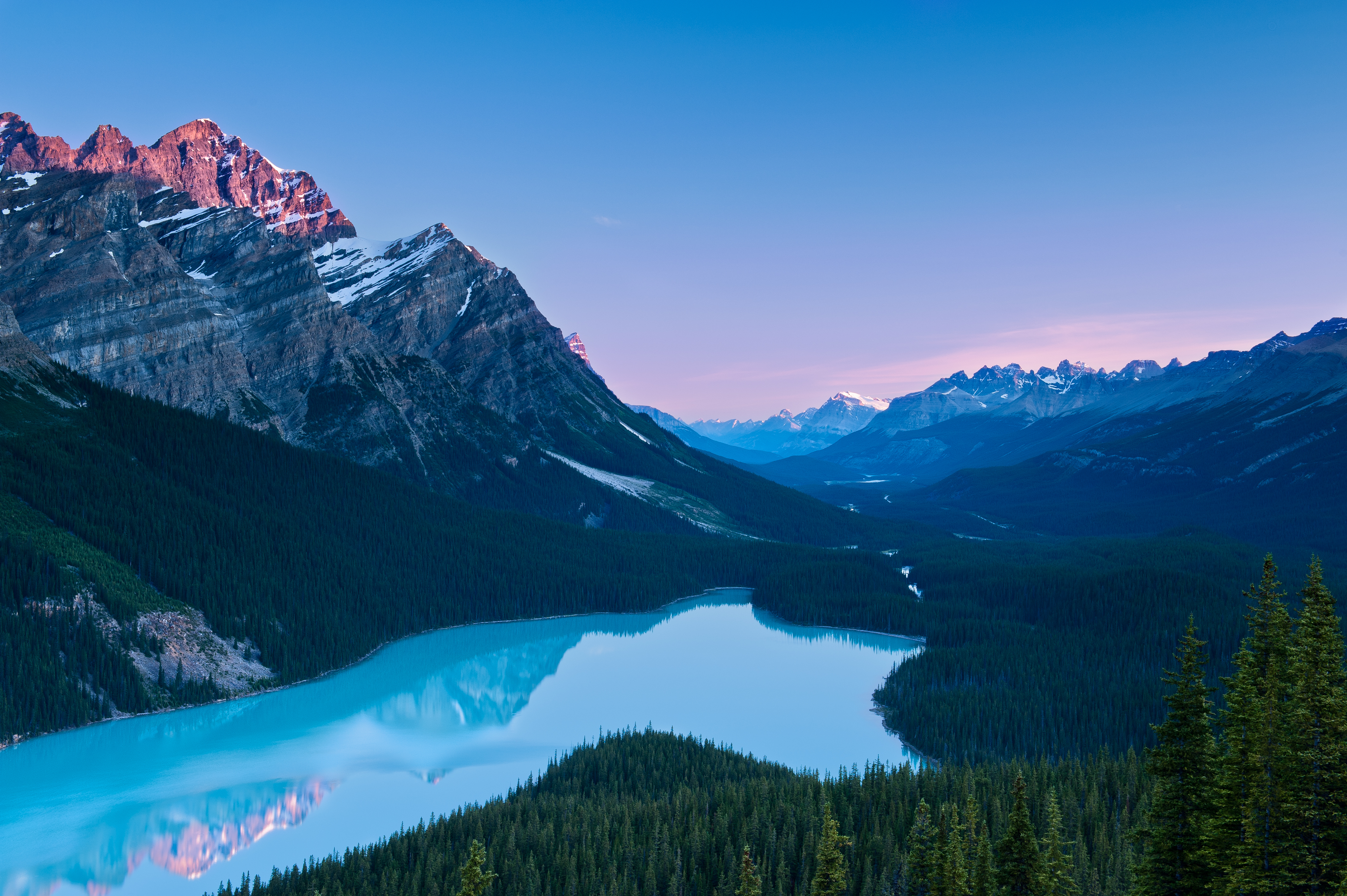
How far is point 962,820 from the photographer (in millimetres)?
51969

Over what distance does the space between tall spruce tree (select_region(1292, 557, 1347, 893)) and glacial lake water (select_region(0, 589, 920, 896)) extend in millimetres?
55564

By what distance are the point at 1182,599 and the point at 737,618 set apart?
72.4 m

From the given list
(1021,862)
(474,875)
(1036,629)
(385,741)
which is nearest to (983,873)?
(1021,862)

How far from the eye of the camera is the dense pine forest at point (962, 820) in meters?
23.7

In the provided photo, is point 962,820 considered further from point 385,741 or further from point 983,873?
Result: point 385,741

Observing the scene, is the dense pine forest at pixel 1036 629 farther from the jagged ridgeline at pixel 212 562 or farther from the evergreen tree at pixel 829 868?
the evergreen tree at pixel 829 868

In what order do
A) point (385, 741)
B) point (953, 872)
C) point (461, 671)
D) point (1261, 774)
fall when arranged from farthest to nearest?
point (461, 671) < point (385, 741) < point (953, 872) < point (1261, 774)

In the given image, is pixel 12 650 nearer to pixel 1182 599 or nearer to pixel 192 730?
pixel 192 730

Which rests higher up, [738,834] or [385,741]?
[738,834]

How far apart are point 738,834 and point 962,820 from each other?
13277mm

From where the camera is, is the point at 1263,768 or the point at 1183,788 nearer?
the point at 1263,768

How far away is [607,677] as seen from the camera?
123 m

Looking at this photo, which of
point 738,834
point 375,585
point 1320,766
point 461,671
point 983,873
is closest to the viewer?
point 1320,766

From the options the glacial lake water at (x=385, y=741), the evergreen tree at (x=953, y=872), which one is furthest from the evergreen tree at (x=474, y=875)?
the glacial lake water at (x=385, y=741)
